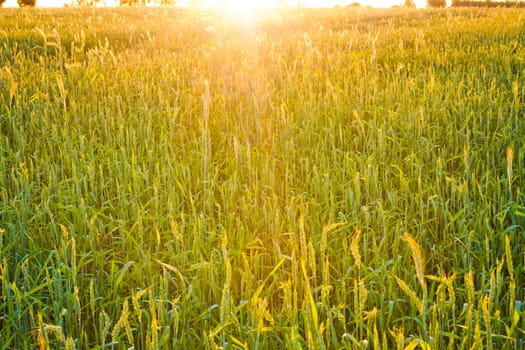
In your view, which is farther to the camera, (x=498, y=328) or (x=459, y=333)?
(x=459, y=333)

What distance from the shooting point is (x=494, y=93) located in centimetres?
402

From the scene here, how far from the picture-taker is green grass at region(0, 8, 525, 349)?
1743 millimetres

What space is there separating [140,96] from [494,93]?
105 inches

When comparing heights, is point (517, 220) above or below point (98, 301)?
above

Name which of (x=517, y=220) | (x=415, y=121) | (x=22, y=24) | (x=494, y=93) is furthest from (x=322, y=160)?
(x=22, y=24)

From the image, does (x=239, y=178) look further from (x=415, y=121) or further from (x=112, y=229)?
(x=415, y=121)

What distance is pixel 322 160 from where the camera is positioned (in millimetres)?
2998

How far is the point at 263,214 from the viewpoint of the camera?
101 inches

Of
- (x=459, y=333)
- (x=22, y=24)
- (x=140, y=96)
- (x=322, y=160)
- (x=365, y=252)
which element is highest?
(x=22, y=24)

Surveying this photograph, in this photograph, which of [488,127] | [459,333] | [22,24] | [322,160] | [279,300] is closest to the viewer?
[459,333]

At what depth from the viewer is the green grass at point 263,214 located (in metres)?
1.74

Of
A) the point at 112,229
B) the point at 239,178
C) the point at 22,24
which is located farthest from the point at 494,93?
the point at 22,24

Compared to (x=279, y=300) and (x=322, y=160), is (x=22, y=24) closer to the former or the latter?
(x=322, y=160)

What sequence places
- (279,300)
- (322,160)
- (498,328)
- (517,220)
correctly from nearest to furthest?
(498,328), (279,300), (517,220), (322,160)
